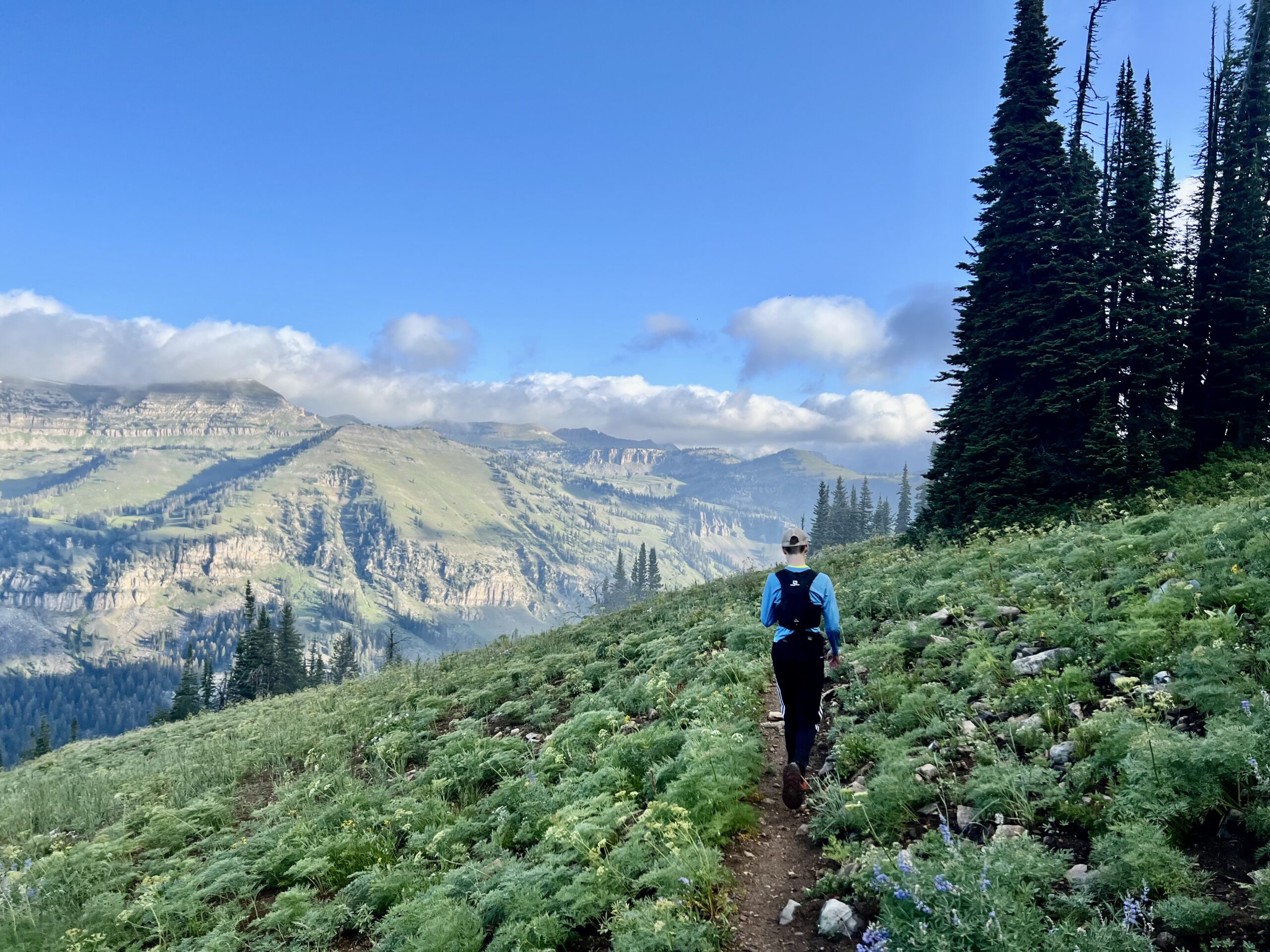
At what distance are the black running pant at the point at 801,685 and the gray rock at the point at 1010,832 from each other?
2273 millimetres


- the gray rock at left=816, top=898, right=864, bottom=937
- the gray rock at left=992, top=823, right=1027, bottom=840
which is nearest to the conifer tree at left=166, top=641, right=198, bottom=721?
the gray rock at left=816, top=898, right=864, bottom=937

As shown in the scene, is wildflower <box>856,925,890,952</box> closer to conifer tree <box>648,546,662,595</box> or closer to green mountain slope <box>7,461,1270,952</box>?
green mountain slope <box>7,461,1270,952</box>

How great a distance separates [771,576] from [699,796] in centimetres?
264

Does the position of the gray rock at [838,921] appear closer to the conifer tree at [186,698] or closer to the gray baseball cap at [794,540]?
the gray baseball cap at [794,540]

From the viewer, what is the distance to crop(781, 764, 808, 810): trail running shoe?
22.8ft

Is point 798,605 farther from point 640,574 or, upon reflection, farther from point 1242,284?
point 640,574

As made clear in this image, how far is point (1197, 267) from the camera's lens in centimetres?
2630

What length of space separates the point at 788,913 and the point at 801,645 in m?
2.85

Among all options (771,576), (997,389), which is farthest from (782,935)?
(997,389)

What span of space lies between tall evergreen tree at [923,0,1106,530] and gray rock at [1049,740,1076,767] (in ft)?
59.3

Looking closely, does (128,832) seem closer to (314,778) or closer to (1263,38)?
(314,778)

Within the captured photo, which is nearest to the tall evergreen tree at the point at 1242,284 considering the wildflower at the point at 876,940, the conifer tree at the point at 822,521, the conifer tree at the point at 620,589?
the wildflower at the point at 876,940

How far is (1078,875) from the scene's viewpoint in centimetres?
448

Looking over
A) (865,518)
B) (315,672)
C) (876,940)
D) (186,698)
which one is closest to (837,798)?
(876,940)
